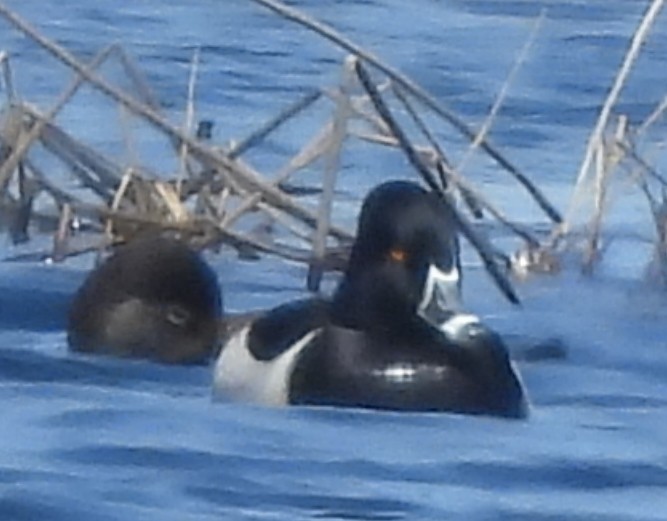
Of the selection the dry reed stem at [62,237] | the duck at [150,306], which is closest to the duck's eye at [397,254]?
the duck at [150,306]

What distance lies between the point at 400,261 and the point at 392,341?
0.25 meters

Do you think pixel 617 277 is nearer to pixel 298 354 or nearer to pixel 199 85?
pixel 298 354

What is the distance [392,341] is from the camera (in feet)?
34.9

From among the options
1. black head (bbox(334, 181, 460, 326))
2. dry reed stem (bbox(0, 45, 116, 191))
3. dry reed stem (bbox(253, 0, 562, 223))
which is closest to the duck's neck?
black head (bbox(334, 181, 460, 326))

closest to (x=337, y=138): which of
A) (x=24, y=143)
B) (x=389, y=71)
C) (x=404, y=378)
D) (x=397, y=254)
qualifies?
(x=389, y=71)

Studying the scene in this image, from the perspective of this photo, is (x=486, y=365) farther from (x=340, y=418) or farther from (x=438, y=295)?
(x=340, y=418)

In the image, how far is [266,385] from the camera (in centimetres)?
1077

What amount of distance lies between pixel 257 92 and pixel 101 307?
239 inches

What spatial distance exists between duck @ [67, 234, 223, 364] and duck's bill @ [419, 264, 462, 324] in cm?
120

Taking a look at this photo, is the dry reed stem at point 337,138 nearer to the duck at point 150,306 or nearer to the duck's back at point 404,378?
the duck at point 150,306

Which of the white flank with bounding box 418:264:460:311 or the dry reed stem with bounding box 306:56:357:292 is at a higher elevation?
the dry reed stem with bounding box 306:56:357:292

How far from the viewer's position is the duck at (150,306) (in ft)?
38.5

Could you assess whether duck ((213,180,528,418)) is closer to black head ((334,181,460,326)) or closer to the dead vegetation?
black head ((334,181,460,326))

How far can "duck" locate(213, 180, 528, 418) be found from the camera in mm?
10555
